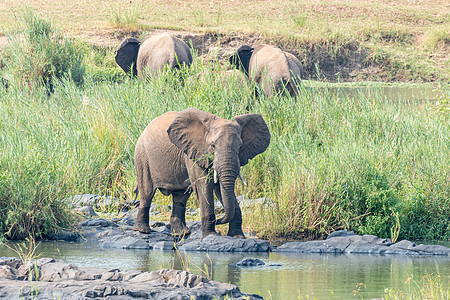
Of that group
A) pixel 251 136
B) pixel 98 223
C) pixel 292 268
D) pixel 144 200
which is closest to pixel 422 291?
pixel 292 268

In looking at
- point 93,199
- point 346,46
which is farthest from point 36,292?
point 346,46

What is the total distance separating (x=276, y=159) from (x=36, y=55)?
8254 millimetres

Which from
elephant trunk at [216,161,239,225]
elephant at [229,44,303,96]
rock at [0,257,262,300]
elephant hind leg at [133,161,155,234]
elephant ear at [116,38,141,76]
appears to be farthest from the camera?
elephant ear at [116,38,141,76]

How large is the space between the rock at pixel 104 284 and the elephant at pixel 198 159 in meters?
2.02

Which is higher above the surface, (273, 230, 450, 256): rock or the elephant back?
the elephant back

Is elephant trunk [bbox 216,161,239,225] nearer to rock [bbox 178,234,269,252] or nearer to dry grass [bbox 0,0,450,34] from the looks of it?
rock [bbox 178,234,269,252]

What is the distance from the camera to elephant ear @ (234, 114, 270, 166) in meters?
8.00

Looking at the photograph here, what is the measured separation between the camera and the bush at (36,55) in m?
15.9

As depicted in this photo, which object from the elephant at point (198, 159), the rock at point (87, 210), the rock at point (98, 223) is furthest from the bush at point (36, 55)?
the elephant at point (198, 159)

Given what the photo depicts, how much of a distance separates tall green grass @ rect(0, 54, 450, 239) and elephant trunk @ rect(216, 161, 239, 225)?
108 centimetres

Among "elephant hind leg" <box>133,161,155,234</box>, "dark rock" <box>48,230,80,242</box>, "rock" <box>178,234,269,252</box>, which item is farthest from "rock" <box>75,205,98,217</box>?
"rock" <box>178,234,269,252</box>

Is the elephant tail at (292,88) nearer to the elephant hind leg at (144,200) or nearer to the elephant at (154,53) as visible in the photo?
the elephant at (154,53)

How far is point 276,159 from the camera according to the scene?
9.85 m

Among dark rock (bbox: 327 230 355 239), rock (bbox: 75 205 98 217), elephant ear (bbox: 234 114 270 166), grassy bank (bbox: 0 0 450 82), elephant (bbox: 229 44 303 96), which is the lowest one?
dark rock (bbox: 327 230 355 239)
